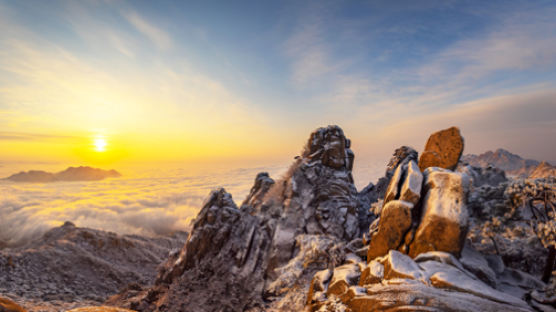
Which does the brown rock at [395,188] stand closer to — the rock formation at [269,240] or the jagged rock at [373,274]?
the jagged rock at [373,274]

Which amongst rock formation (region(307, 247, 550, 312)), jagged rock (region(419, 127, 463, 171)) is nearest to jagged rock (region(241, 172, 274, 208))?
rock formation (region(307, 247, 550, 312))

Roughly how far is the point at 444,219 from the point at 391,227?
264cm

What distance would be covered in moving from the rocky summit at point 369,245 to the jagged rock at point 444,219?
0.17 ft

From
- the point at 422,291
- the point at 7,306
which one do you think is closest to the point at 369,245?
the point at 422,291

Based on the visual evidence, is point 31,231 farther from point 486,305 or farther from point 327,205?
point 486,305

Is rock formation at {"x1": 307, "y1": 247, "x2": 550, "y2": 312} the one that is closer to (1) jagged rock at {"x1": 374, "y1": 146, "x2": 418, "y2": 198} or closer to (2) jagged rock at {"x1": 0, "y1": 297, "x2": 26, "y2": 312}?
(2) jagged rock at {"x1": 0, "y1": 297, "x2": 26, "y2": 312}

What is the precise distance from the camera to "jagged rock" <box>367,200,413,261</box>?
13078 millimetres

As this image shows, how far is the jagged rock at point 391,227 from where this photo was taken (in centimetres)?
1308

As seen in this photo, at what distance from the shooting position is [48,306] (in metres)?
27.6

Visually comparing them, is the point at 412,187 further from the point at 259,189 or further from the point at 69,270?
the point at 69,270

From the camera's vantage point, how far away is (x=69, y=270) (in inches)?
1692

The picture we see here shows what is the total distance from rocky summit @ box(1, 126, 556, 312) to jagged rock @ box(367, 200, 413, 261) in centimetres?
5

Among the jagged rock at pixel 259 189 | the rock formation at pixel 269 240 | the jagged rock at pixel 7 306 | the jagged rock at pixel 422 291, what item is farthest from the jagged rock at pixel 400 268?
the jagged rock at pixel 259 189

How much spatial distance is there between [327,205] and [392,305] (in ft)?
88.0
